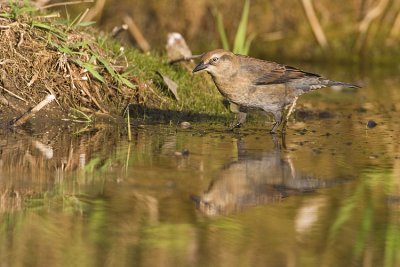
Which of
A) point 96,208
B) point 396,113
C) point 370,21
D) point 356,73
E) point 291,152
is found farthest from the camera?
point 370,21

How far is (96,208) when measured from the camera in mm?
5625

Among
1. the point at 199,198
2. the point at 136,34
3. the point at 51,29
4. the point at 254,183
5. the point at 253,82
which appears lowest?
the point at 199,198

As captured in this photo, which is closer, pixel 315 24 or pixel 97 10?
pixel 97 10

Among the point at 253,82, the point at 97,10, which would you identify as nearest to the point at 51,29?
the point at 253,82

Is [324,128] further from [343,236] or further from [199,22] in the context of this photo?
[199,22]

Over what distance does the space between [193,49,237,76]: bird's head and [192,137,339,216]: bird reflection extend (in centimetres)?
129

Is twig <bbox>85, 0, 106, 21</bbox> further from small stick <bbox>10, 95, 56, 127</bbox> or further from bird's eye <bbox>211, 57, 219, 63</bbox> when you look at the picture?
small stick <bbox>10, 95, 56, 127</bbox>

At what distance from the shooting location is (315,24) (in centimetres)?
1489

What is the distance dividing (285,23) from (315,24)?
1.72 ft

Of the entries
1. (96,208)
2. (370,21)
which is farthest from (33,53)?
(370,21)

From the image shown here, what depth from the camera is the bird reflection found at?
5.93 meters

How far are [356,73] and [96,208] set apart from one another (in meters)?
8.86

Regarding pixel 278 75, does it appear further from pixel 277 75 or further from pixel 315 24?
pixel 315 24

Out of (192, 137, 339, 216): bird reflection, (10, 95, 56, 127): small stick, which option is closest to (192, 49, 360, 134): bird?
(192, 137, 339, 216): bird reflection
